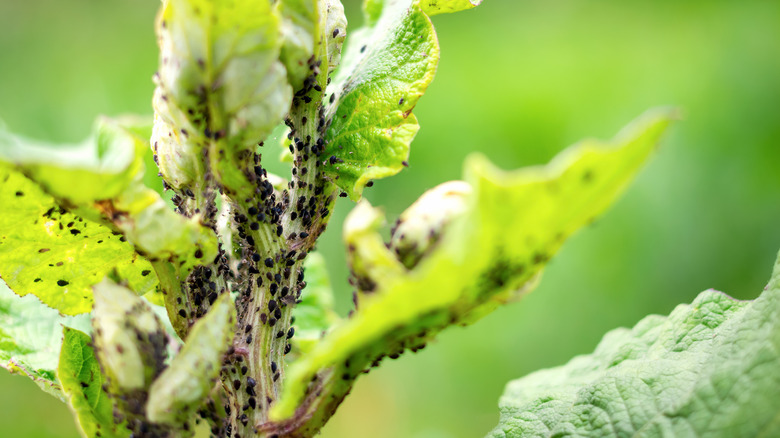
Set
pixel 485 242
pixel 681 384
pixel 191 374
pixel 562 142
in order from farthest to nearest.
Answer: pixel 562 142 → pixel 681 384 → pixel 191 374 → pixel 485 242

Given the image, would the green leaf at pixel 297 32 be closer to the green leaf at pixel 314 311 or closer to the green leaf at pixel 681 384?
the green leaf at pixel 681 384

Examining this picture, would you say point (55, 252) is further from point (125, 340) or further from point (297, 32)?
point (297, 32)

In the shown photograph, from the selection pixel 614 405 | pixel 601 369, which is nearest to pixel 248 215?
pixel 614 405

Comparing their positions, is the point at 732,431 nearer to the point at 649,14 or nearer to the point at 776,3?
the point at 776,3

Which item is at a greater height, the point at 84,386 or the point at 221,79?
the point at 221,79

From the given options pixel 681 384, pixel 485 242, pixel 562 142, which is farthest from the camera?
pixel 562 142

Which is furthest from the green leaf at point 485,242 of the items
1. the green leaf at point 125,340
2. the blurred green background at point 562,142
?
the blurred green background at point 562,142

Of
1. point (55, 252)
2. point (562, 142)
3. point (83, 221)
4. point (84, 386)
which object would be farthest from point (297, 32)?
point (562, 142)

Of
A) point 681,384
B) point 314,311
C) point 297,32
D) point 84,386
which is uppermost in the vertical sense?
point 314,311
